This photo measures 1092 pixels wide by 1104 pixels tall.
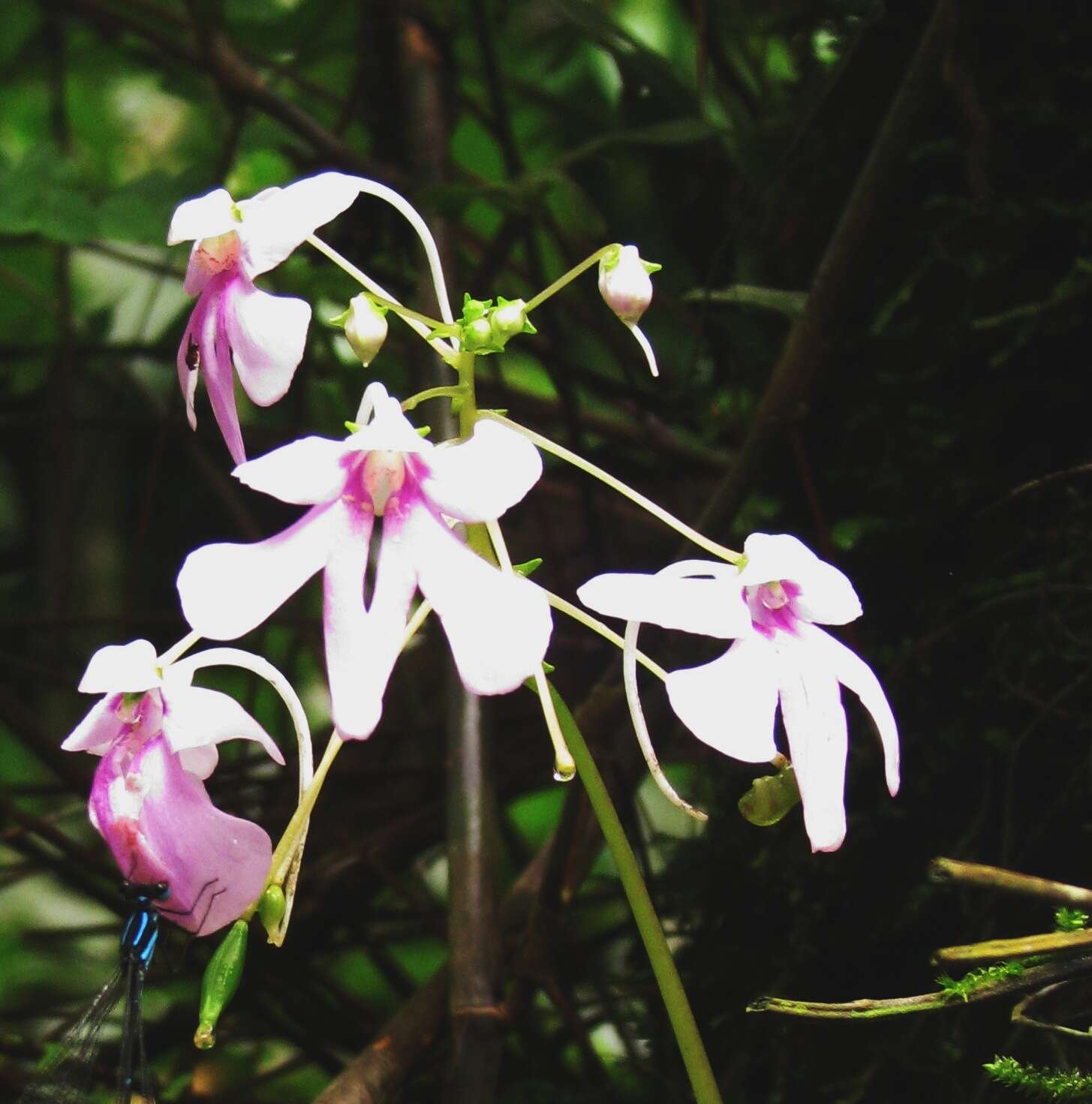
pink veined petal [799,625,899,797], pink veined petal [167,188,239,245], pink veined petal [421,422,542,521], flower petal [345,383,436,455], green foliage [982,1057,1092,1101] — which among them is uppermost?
pink veined petal [167,188,239,245]

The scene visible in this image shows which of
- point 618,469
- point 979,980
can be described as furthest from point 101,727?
point 618,469

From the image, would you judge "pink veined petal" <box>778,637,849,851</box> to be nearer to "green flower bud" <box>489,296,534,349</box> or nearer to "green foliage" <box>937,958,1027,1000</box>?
"green foliage" <box>937,958,1027,1000</box>

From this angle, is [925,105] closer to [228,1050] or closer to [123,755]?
[123,755]

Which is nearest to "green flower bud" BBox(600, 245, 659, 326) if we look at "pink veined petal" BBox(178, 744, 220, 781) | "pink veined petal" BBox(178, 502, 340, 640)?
"pink veined petal" BBox(178, 502, 340, 640)

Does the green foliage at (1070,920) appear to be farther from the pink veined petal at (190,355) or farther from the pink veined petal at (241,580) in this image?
the pink veined petal at (190,355)

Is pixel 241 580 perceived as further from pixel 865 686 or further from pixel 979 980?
pixel 979 980

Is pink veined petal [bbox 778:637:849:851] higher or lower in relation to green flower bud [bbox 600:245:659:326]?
lower
